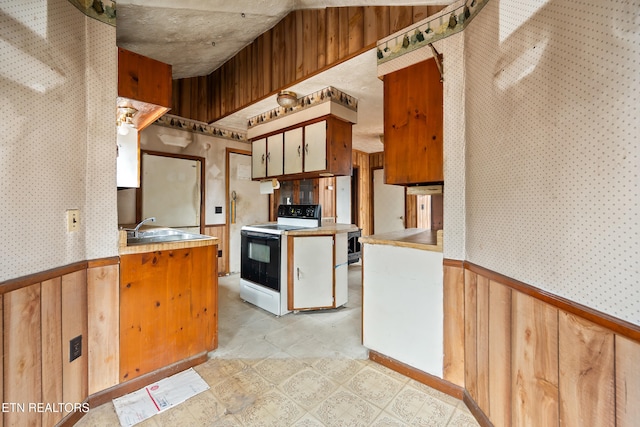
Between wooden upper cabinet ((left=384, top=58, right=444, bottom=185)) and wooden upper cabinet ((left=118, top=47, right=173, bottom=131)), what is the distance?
154 cm

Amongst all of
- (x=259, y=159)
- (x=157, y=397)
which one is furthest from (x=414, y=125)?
(x=259, y=159)

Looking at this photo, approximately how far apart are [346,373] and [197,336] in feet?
3.51

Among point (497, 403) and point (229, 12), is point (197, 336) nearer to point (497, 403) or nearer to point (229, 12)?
point (497, 403)

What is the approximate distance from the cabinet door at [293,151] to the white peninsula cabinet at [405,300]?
156 centimetres

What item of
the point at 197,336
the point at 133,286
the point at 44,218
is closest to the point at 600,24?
the point at 44,218

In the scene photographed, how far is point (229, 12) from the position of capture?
234 centimetres

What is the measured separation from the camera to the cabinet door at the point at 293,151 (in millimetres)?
3176

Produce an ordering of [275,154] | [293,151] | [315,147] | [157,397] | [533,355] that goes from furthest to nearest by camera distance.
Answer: [275,154] → [293,151] → [315,147] → [157,397] → [533,355]

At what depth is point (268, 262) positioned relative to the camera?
279cm

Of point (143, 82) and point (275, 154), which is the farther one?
point (275, 154)

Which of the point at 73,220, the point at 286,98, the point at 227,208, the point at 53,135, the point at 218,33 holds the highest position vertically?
the point at 218,33

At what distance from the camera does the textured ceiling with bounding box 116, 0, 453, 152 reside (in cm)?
211

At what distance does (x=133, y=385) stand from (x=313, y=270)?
1611 millimetres

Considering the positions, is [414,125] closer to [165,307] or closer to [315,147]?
[315,147]
